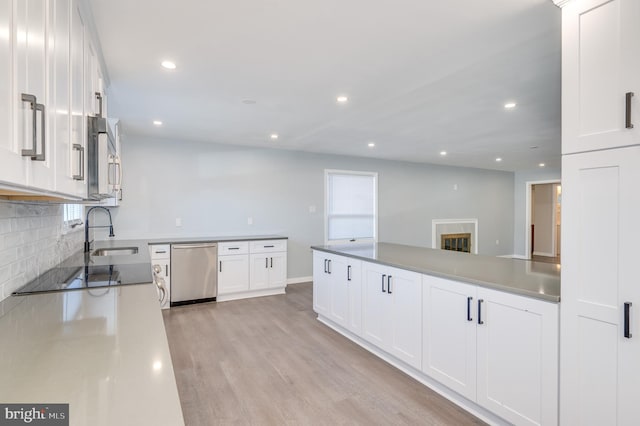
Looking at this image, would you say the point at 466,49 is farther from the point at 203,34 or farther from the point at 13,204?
the point at 13,204

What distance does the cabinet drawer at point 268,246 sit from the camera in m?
5.07

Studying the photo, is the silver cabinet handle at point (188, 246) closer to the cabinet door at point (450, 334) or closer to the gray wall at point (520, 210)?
the cabinet door at point (450, 334)

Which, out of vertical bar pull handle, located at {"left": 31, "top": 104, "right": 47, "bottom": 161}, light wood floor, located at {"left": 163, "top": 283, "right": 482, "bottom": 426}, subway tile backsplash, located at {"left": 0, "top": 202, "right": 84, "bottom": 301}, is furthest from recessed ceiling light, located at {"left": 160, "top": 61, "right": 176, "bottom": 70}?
light wood floor, located at {"left": 163, "top": 283, "right": 482, "bottom": 426}

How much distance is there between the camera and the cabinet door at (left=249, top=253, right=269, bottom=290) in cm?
504

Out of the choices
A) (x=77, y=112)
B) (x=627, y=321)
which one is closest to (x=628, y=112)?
(x=627, y=321)

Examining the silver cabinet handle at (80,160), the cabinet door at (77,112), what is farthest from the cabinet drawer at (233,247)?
the silver cabinet handle at (80,160)

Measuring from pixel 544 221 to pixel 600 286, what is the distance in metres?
9.70

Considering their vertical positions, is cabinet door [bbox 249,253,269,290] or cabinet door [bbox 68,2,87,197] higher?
cabinet door [bbox 68,2,87,197]

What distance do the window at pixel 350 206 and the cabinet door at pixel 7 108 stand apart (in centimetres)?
558

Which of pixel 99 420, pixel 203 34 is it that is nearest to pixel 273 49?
pixel 203 34

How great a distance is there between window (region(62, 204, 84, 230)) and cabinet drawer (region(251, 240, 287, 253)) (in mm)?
2232

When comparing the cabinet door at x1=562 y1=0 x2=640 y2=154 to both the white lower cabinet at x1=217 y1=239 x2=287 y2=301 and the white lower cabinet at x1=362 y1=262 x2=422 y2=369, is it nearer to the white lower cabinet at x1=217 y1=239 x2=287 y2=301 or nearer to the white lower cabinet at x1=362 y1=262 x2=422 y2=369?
the white lower cabinet at x1=362 y1=262 x2=422 y2=369

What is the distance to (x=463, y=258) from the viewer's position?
2.96 m

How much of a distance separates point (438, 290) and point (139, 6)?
2493mm
